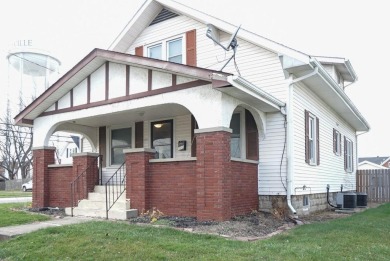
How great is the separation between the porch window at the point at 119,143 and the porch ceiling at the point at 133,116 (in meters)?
0.35

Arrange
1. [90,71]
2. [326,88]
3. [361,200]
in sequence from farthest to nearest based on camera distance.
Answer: [361,200] → [326,88] → [90,71]

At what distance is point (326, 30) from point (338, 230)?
1509 cm

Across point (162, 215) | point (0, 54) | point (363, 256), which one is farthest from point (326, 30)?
point (0, 54)

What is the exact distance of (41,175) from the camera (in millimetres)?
12211

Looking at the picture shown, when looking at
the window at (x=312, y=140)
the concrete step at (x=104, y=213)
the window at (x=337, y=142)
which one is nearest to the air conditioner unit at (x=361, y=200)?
the window at (x=337, y=142)

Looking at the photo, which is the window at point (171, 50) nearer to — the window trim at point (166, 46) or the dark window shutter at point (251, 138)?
the window trim at point (166, 46)

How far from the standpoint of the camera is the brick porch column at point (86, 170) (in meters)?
11.2

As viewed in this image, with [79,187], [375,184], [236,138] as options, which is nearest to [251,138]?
[236,138]

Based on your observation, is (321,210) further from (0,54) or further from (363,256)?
(0,54)

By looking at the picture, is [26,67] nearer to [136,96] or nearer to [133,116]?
[133,116]

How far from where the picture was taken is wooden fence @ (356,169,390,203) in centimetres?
1892

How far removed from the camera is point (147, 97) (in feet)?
32.2

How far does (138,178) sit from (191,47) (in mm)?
5234

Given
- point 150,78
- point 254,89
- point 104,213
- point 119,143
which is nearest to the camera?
point 254,89
